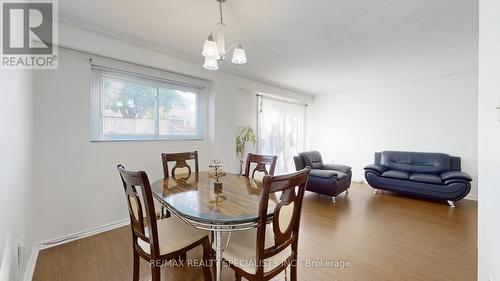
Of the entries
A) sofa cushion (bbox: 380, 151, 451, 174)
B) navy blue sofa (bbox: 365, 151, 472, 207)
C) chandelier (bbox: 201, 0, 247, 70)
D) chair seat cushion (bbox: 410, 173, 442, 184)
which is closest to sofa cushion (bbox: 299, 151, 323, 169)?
navy blue sofa (bbox: 365, 151, 472, 207)

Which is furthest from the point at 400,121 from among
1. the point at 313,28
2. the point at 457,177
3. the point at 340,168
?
the point at 313,28

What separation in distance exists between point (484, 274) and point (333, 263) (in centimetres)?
104

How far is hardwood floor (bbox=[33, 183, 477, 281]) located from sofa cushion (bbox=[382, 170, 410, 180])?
761 millimetres

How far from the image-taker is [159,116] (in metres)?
3.13

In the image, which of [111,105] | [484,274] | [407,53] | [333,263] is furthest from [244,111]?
[484,274]

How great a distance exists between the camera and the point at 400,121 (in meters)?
4.82

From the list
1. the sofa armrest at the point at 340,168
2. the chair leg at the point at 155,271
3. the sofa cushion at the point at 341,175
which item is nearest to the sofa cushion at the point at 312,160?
the sofa armrest at the point at 340,168

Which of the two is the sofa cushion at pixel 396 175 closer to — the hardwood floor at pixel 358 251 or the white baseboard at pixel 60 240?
the hardwood floor at pixel 358 251

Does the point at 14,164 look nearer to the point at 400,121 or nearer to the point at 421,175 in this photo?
the point at 421,175

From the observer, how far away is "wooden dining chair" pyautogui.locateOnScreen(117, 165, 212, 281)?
1279 millimetres

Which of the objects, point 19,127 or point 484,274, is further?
point 19,127

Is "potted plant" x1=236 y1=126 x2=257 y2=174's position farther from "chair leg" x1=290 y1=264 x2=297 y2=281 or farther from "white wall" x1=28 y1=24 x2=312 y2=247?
"chair leg" x1=290 y1=264 x2=297 y2=281

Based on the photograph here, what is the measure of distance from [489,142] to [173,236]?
2.11 metres

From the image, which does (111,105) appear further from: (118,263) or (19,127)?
(118,263)
